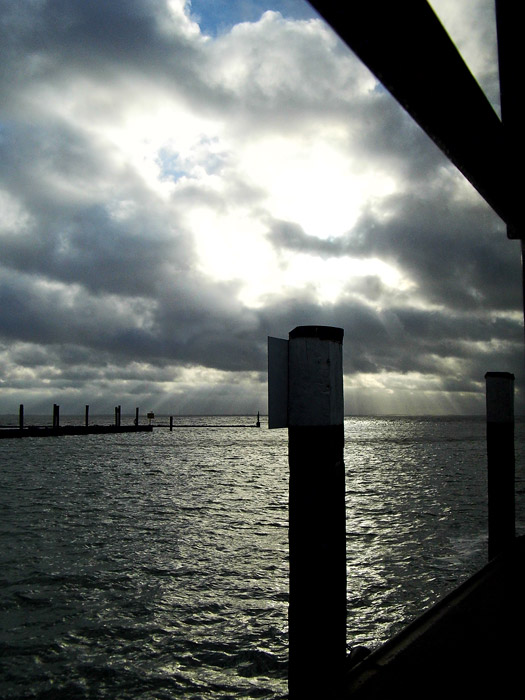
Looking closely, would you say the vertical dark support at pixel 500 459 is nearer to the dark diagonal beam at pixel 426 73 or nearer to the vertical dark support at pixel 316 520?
the dark diagonal beam at pixel 426 73

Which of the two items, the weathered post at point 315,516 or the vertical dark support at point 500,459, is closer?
the weathered post at point 315,516

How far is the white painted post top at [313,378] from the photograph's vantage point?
101 inches

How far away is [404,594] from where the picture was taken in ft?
21.0

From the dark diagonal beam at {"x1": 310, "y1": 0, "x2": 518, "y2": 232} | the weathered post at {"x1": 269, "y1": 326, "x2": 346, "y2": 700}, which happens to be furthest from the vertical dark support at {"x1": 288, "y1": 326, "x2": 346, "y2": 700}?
the dark diagonal beam at {"x1": 310, "y1": 0, "x2": 518, "y2": 232}

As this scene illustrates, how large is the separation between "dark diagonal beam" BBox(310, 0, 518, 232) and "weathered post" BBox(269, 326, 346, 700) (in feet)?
3.88

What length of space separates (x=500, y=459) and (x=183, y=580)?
436 cm

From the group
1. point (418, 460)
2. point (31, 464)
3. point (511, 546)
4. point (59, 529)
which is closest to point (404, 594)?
point (511, 546)

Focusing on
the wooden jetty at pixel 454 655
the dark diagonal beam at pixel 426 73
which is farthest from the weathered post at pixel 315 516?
the dark diagonal beam at pixel 426 73

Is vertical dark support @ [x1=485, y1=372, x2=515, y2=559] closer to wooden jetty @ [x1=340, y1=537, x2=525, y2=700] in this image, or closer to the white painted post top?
wooden jetty @ [x1=340, y1=537, x2=525, y2=700]

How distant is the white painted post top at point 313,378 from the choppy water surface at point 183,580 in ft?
9.63

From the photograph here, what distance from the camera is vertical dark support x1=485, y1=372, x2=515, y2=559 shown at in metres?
5.43

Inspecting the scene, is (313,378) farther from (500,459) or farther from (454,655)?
(500,459)

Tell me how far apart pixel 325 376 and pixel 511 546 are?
4.02 m

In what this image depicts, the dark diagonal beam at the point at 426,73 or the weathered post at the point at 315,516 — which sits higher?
the dark diagonal beam at the point at 426,73
